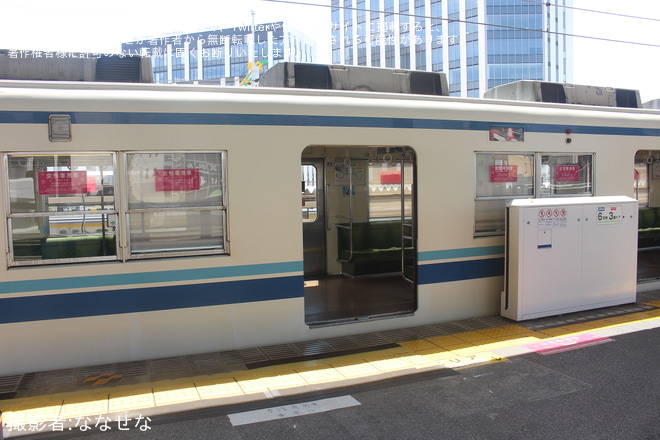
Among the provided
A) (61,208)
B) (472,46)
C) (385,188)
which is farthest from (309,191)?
(472,46)

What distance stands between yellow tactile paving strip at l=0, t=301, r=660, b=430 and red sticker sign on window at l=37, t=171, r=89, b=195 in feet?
5.84

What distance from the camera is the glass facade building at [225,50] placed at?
39.9 m

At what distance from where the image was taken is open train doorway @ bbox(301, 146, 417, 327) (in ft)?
27.4

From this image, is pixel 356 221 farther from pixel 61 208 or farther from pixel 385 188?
pixel 61 208

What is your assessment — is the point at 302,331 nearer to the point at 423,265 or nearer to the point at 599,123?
the point at 423,265

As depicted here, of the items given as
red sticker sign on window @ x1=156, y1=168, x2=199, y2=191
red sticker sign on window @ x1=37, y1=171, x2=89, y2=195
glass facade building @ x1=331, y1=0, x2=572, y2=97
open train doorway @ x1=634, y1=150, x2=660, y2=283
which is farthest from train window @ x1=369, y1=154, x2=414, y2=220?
glass facade building @ x1=331, y1=0, x2=572, y2=97

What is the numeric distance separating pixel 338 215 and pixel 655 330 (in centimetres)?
476

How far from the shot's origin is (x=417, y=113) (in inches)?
231

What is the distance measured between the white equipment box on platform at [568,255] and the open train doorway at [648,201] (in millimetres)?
4431

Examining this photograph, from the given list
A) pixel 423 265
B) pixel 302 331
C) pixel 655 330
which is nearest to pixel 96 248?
pixel 302 331

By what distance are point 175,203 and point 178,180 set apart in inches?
9.0

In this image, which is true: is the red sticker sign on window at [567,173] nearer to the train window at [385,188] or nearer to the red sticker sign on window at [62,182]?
the train window at [385,188]

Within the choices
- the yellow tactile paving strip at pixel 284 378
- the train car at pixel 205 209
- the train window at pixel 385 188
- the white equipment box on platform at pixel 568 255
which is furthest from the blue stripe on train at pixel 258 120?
the train window at pixel 385 188

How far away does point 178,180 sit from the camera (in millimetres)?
5039
